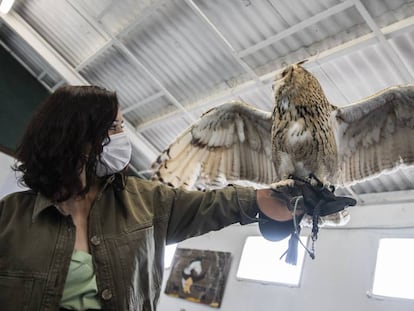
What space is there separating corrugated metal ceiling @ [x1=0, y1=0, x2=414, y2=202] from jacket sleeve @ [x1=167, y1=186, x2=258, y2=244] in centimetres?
198

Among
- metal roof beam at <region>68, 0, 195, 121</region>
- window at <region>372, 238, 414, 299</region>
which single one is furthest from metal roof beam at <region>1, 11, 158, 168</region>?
window at <region>372, 238, 414, 299</region>

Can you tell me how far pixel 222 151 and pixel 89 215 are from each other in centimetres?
173

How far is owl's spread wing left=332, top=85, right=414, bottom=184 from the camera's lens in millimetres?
2383

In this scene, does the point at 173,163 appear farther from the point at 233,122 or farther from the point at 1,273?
the point at 1,273

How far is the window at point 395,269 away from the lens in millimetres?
3166

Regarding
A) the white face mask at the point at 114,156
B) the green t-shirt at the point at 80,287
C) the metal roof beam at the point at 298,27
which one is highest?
the metal roof beam at the point at 298,27

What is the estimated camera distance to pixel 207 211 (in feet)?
4.21

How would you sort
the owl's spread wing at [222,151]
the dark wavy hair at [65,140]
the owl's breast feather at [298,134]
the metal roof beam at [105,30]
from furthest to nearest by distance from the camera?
the metal roof beam at [105,30], the owl's spread wing at [222,151], the owl's breast feather at [298,134], the dark wavy hair at [65,140]

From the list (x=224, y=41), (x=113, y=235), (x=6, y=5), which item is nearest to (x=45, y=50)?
(x=6, y=5)

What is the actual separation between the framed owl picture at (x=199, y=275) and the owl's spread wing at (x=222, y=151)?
247 cm

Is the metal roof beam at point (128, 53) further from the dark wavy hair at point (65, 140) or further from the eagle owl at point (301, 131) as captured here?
the dark wavy hair at point (65, 140)

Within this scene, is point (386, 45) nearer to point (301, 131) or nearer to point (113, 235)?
point (301, 131)

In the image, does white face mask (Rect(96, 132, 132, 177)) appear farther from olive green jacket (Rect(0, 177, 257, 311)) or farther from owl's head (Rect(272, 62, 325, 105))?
owl's head (Rect(272, 62, 325, 105))

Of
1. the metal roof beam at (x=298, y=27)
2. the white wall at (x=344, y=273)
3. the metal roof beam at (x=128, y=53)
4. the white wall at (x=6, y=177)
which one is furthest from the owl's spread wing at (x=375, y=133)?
the white wall at (x=6, y=177)
